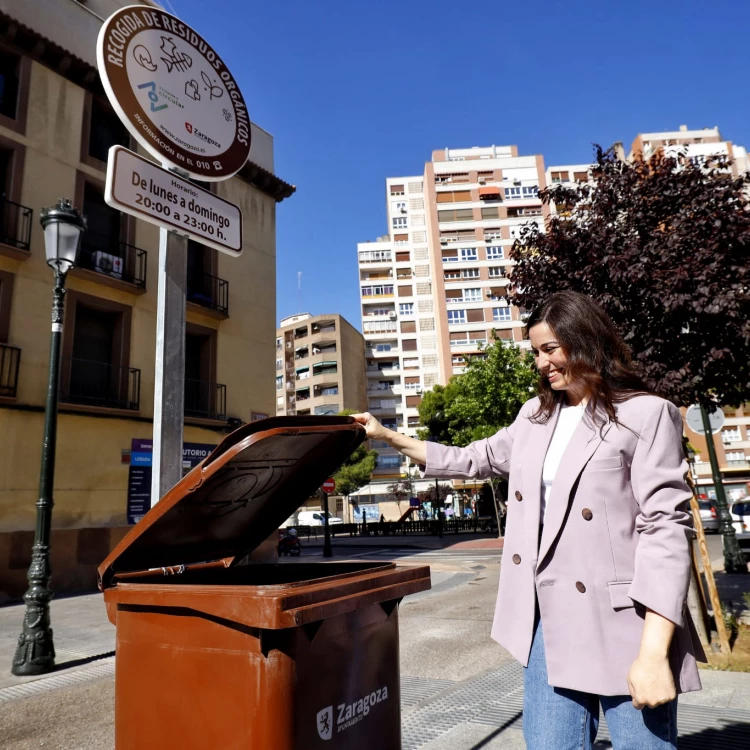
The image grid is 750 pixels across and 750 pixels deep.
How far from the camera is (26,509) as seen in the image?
12.5m

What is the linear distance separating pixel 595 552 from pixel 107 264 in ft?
49.3

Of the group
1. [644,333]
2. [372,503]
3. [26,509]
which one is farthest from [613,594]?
[372,503]

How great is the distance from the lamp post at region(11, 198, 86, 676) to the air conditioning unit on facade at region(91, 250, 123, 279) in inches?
300

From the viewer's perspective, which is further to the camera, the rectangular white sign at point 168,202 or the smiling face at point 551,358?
the rectangular white sign at point 168,202

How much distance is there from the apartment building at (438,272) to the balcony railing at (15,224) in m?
46.6

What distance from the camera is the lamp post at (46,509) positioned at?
642 centimetres

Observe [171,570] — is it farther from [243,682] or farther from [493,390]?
[493,390]

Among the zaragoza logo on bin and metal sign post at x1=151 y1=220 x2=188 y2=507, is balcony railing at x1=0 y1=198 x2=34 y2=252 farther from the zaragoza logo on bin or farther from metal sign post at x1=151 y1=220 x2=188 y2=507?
the zaragoza logo on bin

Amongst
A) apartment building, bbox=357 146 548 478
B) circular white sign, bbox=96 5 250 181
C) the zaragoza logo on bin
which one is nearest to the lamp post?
circular white sign, bbox=96 5 250 181

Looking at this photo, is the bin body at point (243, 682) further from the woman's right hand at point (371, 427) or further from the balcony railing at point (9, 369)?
the balcony railing at point (9, 369)

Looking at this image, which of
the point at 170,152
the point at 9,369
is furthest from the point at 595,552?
the point at 9,369

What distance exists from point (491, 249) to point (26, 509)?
54220mm

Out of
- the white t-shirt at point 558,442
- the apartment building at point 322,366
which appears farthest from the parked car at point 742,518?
the apartment building at point 322,366

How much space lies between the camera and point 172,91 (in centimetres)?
390
